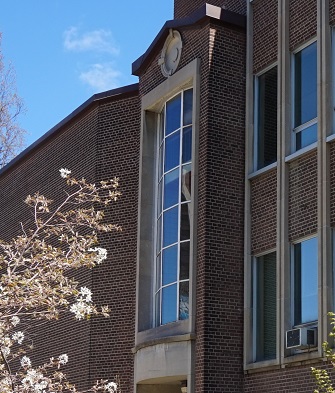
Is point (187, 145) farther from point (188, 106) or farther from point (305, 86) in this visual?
point (305, 86)

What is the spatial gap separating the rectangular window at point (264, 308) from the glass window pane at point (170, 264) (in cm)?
214

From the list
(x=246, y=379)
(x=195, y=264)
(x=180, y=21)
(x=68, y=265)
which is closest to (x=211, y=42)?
(x=180, y=21)

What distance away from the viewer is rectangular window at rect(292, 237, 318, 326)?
60.4ft

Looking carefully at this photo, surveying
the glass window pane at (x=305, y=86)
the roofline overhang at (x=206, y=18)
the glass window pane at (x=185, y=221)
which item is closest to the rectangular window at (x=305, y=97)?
the glass window pane at (x=305, y=86)

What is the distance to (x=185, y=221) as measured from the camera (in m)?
21.8

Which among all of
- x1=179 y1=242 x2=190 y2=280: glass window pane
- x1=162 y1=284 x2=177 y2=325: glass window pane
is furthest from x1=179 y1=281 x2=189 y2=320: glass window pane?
x1=162 y1=284 x2=177 y2=325: glass window pane

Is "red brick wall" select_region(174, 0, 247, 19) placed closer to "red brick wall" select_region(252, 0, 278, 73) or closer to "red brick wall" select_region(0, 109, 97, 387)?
"red brick wall" select_region(252, 0, 278, 73)

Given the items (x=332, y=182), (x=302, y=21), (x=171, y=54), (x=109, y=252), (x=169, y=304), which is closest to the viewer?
(x=332, y=182)

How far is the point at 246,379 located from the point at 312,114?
18.5 ft

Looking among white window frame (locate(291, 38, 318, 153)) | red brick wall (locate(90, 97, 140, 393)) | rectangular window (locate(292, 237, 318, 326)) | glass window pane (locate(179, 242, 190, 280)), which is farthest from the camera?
red brick wall (locate(90, 97, 140, 393))

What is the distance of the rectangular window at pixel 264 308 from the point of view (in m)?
19.9

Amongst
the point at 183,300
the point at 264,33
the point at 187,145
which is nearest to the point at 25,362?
the point at 183,300

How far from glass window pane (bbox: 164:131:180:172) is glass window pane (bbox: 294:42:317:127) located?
3.52 meters

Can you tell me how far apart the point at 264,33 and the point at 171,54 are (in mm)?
2738
